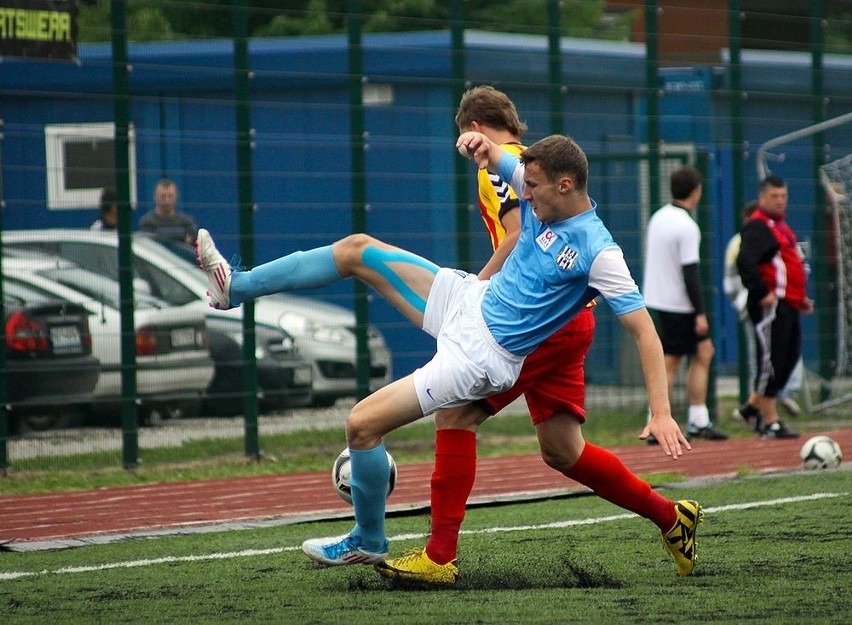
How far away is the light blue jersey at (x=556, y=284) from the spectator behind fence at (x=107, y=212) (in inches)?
216

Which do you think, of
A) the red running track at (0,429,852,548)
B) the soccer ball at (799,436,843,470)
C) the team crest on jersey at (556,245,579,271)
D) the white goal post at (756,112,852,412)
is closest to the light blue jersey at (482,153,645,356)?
the team crest on jersey at (556,245,579,271)

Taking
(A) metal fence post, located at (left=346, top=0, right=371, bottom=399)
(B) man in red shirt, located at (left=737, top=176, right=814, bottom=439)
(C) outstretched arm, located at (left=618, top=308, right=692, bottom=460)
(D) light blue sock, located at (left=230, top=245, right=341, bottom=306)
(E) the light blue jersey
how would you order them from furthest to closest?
(B) man in red shirt, located at (left=737, top=176, right=814, bottom=439)
(A) metal fence post, located at (left=346, top=0, right=371, bottom=399)
(D) light blue sock, located at (left=230, top=245, right=341, bottom=306)
(E) the light blue jersey
(C) outstretched arm, located at (left=618, top=308, right=692, bottom=460)

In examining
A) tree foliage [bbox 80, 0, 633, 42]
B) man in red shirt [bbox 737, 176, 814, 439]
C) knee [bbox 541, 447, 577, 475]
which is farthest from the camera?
man in red shirt [bbox 737, 176, 814, 439]

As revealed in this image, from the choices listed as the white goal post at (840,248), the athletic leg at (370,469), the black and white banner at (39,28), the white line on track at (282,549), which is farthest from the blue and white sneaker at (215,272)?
the white goal post at (840,248)

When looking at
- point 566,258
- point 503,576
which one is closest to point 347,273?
point 566,258

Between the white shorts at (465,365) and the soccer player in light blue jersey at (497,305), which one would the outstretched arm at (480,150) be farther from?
the white shorts at (465,365)

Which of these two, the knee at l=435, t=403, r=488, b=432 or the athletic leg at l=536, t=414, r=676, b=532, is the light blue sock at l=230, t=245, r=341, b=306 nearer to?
the knee at l=435, t=403, r=488, b=432

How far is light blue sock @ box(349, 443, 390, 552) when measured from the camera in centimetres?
562

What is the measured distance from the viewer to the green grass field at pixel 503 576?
503cm

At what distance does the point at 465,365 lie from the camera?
5.52m

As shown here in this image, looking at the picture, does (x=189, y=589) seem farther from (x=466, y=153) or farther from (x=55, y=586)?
(x=466, y=153)

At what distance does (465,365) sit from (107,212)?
5724mm

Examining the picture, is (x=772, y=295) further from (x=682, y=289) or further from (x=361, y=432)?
(x=361, y=432)

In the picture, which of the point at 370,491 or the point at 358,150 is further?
the point at 358,150
